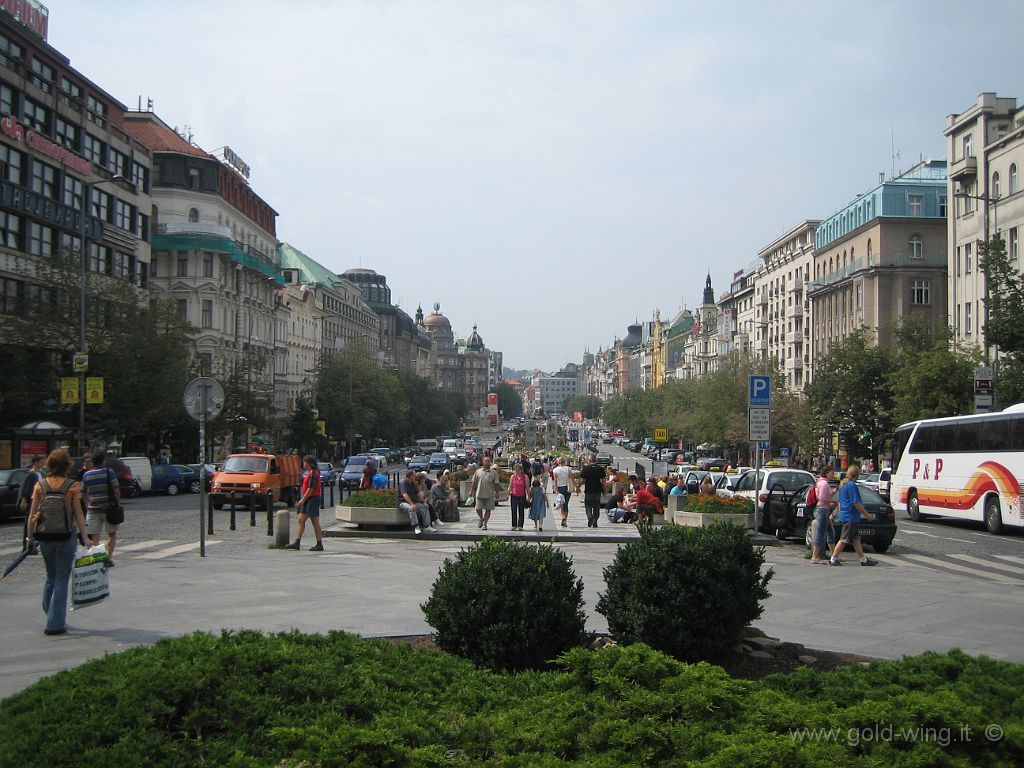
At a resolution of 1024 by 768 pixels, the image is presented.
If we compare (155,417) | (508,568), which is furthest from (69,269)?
(508,568)

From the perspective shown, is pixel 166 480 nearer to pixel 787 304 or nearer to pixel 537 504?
pixel 537 504

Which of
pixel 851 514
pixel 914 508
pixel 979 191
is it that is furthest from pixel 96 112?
pixel 851 514

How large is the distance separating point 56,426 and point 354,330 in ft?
285

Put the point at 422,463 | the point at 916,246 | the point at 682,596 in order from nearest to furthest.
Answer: the point at 682,596 < the point at 422,463 < the point at 916,246

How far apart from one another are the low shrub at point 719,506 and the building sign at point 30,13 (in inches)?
1574

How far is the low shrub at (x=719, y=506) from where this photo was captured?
2253 cm

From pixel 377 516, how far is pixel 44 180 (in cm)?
3429

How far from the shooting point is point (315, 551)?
1809cm

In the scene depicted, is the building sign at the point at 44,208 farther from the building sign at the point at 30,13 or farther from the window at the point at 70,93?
the building sign at the point at 30,13

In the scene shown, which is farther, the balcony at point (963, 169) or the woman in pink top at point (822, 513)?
the balcony at point (963, 169)

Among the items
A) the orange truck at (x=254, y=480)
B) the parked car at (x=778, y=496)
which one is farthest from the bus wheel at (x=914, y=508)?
the orange truck at (x=254, y=480)

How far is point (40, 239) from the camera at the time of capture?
46.9m

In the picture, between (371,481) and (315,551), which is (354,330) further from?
(315,551)

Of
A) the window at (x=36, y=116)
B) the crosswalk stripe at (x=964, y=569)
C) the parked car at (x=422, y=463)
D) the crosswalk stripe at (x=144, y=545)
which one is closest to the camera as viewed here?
the crosswalk stripe at (x=964, y=569)
